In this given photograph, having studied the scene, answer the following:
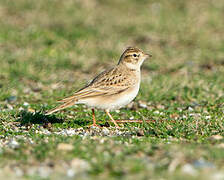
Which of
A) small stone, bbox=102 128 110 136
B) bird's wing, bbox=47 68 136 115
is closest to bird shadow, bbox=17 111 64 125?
bird's wing, bbox=47 68 136 115

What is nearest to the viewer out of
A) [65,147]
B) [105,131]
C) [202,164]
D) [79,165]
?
[202,164]

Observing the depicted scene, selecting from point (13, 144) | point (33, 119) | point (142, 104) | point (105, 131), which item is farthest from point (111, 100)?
point (13, 144)

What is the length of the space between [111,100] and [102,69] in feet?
18.4

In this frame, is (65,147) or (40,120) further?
(40,120)

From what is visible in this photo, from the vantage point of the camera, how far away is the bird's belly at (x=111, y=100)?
8.17 m

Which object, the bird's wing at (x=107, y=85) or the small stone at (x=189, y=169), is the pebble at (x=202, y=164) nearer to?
the small stone at (x=189, y=169)

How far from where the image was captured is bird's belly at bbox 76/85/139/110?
8172mm

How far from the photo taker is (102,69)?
13875 millimetres

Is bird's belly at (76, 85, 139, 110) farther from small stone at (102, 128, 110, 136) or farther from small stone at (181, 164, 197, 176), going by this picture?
small stone at (181, 164, 197, 176)

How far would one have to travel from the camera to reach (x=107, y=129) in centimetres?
807

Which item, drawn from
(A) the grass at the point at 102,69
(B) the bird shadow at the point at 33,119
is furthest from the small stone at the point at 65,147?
(B) the bird shadow at the point at 33,119

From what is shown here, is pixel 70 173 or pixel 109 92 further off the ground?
pixel 70 173

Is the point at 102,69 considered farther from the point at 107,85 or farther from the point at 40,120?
the point at 40,120

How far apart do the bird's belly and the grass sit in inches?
18.3
